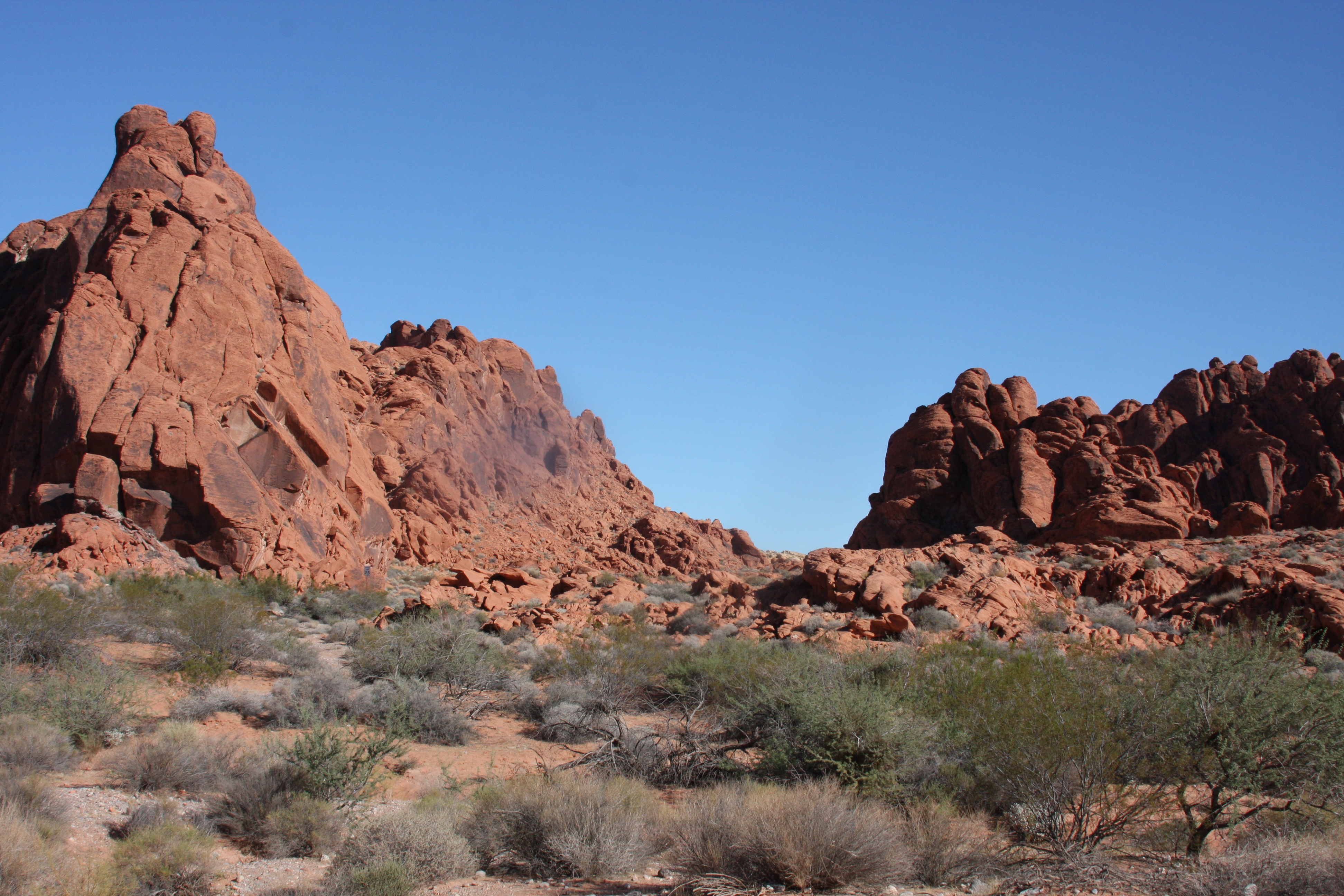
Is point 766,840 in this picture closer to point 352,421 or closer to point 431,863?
point 431,863

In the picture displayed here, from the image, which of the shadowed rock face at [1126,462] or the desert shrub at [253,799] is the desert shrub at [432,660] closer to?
the desert shrub at [253,799]

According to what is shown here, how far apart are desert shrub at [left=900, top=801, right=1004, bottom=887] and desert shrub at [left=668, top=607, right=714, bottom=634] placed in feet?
50.7

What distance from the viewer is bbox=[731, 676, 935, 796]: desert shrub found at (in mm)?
8648

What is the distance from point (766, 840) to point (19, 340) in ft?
106

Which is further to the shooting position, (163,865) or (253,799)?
(253,799)

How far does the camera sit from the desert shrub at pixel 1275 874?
5.18 m

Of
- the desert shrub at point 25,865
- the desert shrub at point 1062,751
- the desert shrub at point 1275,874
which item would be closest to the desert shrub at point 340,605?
the desert shrub at point 25,865

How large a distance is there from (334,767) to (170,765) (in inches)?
71.8

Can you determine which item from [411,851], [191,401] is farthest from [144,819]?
[191,401]

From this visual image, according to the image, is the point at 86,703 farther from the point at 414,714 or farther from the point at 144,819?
the point at 414,714

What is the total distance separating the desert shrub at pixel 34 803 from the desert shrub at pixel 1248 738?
31.5ft

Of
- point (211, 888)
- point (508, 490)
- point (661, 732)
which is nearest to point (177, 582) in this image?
point (661, 732)

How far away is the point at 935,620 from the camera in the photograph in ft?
63.6

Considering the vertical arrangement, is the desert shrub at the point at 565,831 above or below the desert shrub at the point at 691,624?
below
